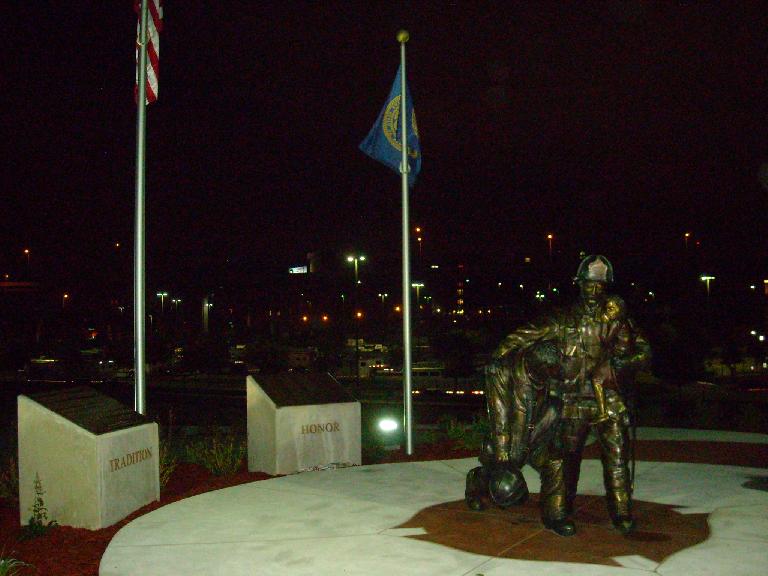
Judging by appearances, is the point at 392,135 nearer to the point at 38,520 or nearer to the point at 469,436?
the point at 469,436

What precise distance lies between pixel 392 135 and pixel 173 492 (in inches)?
222

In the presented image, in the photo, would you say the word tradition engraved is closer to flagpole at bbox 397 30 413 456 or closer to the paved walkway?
the paved walkway

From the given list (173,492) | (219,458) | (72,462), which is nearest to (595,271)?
(72,462)

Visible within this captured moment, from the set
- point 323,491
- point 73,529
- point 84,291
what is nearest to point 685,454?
point 323,491

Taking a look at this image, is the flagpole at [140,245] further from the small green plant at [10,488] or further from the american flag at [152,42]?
the small green plant at [10,488]

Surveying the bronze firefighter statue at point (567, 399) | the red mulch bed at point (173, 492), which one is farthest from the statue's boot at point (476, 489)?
the red mulch bed at point (173, 492)

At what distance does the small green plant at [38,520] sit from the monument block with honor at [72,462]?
0.05 m

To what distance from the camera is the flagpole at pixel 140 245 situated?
9.67m

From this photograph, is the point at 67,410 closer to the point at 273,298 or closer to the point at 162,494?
the point at 162,494

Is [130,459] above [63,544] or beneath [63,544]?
above

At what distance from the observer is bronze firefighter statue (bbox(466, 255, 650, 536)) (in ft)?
22.9

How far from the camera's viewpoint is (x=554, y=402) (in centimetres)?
723

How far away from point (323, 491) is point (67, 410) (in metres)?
2.84

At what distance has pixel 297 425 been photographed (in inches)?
420
